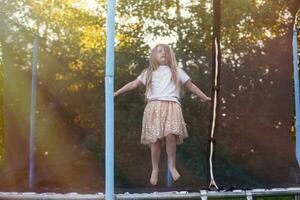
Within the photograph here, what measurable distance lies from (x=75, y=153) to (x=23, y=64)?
3.31ft

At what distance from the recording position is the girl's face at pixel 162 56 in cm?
280

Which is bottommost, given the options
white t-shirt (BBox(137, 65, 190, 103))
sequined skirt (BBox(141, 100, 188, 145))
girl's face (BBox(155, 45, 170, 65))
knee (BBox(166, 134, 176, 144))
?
knee (BBox(166, 134, 176, 144))

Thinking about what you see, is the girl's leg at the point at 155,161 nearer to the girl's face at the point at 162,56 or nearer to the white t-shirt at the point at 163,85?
the white t-shirt at the point at 163,85

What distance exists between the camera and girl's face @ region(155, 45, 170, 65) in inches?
110

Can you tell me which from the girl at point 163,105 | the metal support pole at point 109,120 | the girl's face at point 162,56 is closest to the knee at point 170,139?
the girl at point 163,105

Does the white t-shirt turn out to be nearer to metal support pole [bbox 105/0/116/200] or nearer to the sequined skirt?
the sequined skirt

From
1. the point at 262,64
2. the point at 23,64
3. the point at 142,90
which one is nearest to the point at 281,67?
the point at 262,64

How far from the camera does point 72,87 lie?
16.4 ft

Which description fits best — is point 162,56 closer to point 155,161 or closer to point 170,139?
point 170,139

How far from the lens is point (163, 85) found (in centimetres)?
275

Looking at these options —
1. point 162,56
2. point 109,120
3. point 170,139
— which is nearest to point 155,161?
point 170,139

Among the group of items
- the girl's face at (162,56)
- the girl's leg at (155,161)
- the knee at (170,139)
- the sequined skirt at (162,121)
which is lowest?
the girl's leg at (155,161)

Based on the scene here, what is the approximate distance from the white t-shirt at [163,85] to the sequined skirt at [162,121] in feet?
0.10

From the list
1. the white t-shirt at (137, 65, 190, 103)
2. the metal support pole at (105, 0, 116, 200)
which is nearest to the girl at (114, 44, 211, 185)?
the white t-shirt at (137, 65, 190, 103)
